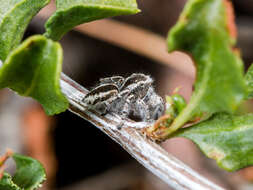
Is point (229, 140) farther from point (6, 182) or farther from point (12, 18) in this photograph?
point (12, 18)

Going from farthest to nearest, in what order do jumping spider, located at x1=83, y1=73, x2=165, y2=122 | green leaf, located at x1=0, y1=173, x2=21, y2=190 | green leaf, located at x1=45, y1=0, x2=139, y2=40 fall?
jumping spider, located at x1=83, y1=73, x2=165, y2=122
green leaf, located at x1=0, y1=173, x2=21, y2=190
green leaf, located at x1=45, y1=0, x2=139, y2=40

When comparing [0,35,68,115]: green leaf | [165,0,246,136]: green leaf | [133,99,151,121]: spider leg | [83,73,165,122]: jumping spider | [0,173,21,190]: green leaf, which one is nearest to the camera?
[165,0,246,136]: green leaf

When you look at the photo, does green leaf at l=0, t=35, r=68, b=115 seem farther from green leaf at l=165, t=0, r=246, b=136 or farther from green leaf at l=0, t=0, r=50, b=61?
green leaf at l=165, t=0, r=246, b=136

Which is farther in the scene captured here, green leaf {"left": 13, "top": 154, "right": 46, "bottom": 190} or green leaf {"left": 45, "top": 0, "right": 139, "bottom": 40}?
green leaf {"left": 13, "top": 154, "right": 46, "bottom": 190}

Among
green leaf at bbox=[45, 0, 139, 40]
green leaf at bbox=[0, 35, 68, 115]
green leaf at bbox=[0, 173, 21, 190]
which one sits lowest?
green leaf at bbox=[0, 173, 21, 190]

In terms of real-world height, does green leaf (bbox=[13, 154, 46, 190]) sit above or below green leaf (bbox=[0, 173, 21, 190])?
below

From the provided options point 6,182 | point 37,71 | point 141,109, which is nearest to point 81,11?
point 37,71

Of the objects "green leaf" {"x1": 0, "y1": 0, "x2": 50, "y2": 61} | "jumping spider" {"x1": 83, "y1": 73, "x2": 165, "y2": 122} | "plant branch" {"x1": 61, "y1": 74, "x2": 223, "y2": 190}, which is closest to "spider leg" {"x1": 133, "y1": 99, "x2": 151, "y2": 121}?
"jumping spider" {"x1": 83, "y1": 73, "x2": 165, "y2": 122}

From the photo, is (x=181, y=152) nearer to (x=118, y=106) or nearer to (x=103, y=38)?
(x=103, y=38)
